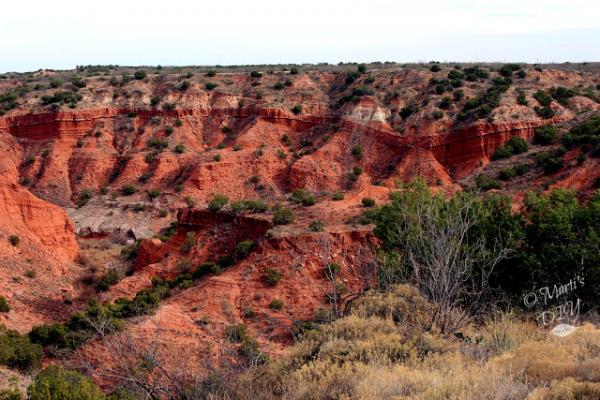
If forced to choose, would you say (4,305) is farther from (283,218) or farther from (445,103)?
(445,103)

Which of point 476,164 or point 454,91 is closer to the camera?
point 476,164

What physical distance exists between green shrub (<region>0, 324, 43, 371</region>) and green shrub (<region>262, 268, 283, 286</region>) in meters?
7.93

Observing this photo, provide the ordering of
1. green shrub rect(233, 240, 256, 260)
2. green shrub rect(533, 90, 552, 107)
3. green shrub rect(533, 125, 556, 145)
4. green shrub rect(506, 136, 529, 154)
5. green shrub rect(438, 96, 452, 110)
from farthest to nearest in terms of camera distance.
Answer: green shrub rect(438, 96, 452, 110) < green shrub rect(533, 90, 552, 107) < green shrub rect(506, 136, 529, 154) < green shrub rect(533, 125, 556, 145) < green shrub rect(233, 240, 256, 260)

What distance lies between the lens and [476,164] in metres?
38.1

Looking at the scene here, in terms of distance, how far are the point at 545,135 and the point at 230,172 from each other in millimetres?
20730

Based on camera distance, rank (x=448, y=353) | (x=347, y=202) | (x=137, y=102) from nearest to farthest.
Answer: (x=448, y=353) < (x=347, y=202) < (x=137, y=102)

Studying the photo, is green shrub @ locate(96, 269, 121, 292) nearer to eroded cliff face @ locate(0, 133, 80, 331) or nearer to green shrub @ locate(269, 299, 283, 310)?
eroded cliff face @ locate(0, 133, 80, 331)

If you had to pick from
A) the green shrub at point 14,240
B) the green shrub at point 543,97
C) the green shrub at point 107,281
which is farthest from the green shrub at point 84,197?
the green shrub at point 543,97

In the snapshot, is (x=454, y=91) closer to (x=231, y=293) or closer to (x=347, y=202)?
(x=347, y=202)

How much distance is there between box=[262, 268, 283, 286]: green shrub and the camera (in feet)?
70.5

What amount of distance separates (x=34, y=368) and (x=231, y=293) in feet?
23.6

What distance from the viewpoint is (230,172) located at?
1655 inches

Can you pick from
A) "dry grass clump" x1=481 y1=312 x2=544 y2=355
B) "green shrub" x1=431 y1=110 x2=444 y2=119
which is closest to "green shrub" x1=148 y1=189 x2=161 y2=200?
"green shrub" x1=431 y1=110 x2=444 y2=119

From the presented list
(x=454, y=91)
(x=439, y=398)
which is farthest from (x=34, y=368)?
(x=454, y=91)
